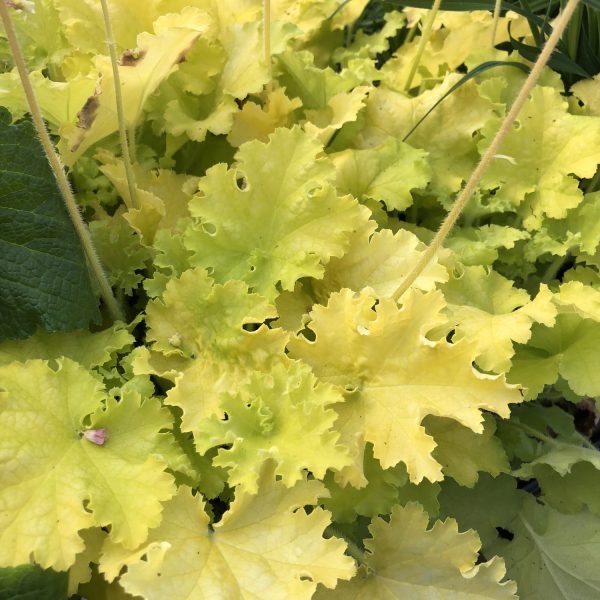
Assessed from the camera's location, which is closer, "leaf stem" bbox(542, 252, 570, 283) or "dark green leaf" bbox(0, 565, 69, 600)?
"dark green leaf" bbox(0, 565, 69, 600)

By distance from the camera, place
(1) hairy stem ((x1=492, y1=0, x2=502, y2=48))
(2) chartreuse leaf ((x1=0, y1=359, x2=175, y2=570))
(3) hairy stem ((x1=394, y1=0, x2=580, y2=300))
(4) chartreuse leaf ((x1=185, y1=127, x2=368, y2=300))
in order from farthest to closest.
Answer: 1. (1) hairy stem ((x1=492, y1=0, x2=502, y2=48))
2. (4) chartreuse leaf ((x1=185, y1=127, x2=368, y2=300))
3. (2) chartreuse leaf ((x1=0, y1=359, x2=175, y2=570))
4. (3) hairy stem ((x1=394, y1=0, x2=580, y2=300))

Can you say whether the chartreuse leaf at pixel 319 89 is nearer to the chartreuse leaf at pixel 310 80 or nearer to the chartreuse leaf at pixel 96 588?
the chartreuse leaf at pixel 310 80

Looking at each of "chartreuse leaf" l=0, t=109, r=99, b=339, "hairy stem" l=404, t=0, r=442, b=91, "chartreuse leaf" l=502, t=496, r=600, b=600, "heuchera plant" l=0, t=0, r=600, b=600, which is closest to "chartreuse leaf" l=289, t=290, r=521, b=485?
"heuchera plant" l=0, t=0, r=600, b=600

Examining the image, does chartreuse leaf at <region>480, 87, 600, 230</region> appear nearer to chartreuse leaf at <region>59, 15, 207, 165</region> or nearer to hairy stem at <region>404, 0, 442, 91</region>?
hairy stem at <region>404, 0, 442, 91</region>

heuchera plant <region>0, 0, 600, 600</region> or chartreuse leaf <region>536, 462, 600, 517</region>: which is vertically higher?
heuchera plant <region>0, 0, 600, 600</region>

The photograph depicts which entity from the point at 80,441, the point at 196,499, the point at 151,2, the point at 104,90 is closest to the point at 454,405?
the point at 196,499

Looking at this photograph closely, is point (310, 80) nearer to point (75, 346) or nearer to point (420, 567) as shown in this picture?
point (75, 346)

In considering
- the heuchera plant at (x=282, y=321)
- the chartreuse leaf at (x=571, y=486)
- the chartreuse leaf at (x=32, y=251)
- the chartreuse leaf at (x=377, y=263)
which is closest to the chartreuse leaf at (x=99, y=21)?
the heuchera plant at (x=282, y=321)

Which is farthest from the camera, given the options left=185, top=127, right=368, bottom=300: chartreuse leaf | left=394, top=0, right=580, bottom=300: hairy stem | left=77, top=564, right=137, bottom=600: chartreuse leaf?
left=185, top=127, right=368, bottom=300: chartreuse leaf
